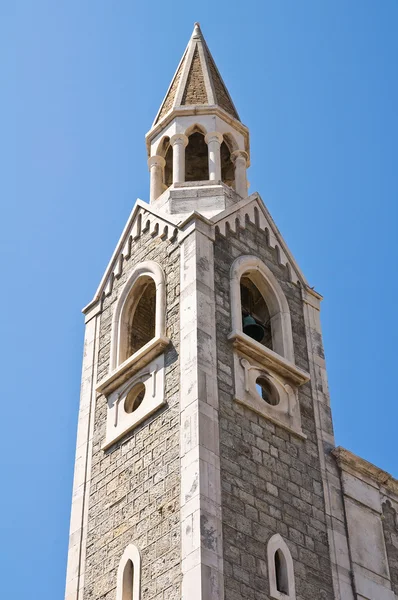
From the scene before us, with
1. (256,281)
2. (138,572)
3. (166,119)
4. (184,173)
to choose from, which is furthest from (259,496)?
(166,119)

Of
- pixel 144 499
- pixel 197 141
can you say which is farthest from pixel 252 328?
pixel 197 141

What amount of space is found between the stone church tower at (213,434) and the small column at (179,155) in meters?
0.07

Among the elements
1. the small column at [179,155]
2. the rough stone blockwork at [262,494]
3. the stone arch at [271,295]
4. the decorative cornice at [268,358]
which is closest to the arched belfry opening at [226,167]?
the small column at [179,155]

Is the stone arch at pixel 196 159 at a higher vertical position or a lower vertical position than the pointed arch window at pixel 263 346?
higher

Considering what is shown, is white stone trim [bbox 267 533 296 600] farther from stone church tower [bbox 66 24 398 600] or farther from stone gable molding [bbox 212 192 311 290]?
stone gable molding [bbox 212 192 311 290]

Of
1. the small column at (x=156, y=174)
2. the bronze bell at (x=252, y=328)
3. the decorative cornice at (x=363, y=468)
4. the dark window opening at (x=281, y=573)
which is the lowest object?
the dark window opening at (x=281, y=573)

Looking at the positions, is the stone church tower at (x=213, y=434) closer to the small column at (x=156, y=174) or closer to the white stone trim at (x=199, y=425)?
the white stone trim at (x=199, y=425)

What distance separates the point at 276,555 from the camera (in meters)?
20.3

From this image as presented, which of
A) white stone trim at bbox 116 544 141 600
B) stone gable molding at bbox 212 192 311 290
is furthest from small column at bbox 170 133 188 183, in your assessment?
white stone trim at bbox 116 544 141 600

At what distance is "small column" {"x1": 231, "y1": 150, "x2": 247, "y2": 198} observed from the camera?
90.6 ft

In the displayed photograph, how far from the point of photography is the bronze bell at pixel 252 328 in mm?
24328

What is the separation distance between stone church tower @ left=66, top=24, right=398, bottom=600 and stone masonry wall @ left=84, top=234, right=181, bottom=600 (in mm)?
30

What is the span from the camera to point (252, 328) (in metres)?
24.4

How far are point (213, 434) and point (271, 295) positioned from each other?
4892 mm
